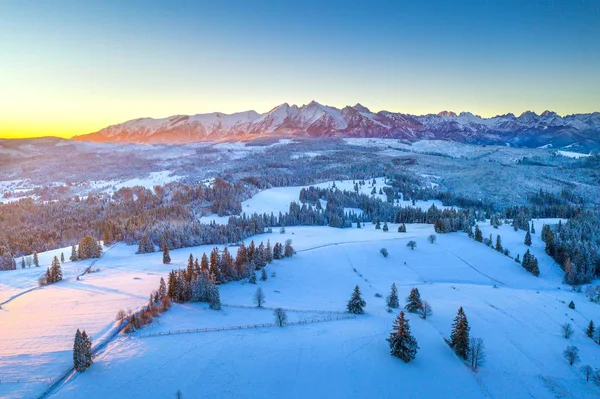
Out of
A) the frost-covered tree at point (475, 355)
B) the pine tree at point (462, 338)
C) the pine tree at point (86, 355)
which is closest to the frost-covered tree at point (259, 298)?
the pine tree at point (86, 355)

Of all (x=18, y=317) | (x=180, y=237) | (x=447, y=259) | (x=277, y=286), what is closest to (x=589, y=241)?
(x=447, y=259)

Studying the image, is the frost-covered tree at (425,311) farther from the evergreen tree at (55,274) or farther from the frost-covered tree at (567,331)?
the evergreen tree at (55,274)

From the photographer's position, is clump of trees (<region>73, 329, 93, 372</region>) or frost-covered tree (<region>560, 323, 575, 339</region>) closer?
clump of trees (<region>73, 329, 93, 372</region>)

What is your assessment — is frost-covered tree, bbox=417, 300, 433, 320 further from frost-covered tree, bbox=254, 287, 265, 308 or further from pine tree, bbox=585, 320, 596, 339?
frost-covered tree, bbox=254, 287, 265, 308

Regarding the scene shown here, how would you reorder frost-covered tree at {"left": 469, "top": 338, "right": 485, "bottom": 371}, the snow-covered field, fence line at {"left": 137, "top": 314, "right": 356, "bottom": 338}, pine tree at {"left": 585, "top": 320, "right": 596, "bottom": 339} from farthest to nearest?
pine tree at {"left": 585, "top": 320, "right": 596, "bottom": 339} < fence line at {"left": 137, "top": 314, "right": 356, "bottom": 338} < frost-covered tree at {"left": 469, "top": 338, "right": 485, "bottom": 371} < the snow-covered field

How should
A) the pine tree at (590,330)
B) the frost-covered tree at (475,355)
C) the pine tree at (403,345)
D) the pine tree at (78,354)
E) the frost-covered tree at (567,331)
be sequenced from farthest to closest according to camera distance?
1. the pine tree at (590,330)
2. the frost-covered tree at (567,331)
3. the pine tree at (403,345)
4. the frost-covered tree at (475,355)
5. the pine tree at (78,354)

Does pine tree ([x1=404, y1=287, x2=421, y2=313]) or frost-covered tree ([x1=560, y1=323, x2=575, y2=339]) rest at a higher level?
pine tree ([x1=404, y1=287, x2=421, y2=313])

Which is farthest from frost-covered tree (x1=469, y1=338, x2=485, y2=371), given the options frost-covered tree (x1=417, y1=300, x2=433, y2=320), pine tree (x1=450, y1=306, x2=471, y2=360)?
frost-covered tree (x1=417, y1=300, x2=433, y2=320)
